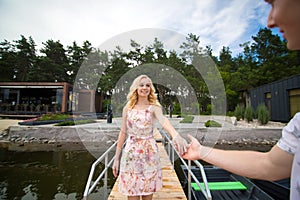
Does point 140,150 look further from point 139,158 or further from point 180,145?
point 180,145


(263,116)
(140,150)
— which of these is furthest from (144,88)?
(263,116)

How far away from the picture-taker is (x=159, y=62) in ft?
11.8

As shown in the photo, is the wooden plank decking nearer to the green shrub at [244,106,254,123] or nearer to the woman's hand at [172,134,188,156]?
the woman's hand at [172,134,188,156]

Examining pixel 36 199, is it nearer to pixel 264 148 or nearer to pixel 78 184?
pixel 78 184

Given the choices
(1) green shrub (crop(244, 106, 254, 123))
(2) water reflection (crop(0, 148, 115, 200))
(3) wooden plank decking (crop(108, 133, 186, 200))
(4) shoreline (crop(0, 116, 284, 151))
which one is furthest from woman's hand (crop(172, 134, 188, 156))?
(1) green shrub (crop(244, 106, 254, 123))

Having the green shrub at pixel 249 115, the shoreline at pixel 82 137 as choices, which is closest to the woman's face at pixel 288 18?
the shoreline at pixel 82 137

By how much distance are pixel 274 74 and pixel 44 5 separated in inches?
845

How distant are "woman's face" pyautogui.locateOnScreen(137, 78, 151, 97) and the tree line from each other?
34.9 inches

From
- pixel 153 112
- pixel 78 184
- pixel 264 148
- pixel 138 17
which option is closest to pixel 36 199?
pixel 78 184

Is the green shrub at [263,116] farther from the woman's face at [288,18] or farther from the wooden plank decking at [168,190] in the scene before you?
the woman's face at [288,18]

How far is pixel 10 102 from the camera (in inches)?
629

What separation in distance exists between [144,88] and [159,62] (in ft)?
8.09

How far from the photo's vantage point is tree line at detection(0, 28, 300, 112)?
3.24 meters

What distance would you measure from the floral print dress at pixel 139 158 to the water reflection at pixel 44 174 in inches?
130
